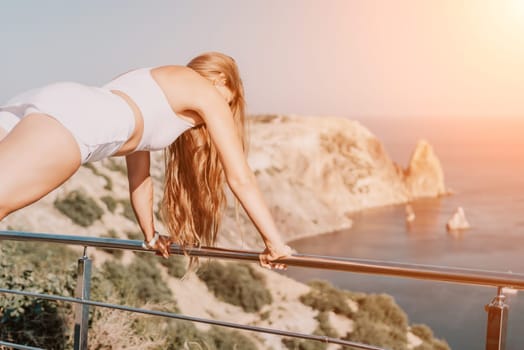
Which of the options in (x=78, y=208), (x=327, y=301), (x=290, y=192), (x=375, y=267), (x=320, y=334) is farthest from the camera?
(x=290, y=192)

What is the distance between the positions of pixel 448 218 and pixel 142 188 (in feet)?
250

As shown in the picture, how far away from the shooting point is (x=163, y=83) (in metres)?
1.69

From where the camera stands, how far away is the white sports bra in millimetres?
1661

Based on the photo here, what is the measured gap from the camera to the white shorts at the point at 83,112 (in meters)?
1.52

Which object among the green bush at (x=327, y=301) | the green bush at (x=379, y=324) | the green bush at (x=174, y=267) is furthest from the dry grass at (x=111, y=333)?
the green bush at (x=327, y=301)

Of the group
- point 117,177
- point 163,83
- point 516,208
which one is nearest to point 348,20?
point 516,208

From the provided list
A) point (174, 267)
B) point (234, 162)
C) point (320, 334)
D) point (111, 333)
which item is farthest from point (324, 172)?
point (234, 162)

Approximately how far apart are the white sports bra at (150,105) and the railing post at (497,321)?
0.84 m

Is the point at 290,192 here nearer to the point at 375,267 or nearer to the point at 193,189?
the point at 193,189

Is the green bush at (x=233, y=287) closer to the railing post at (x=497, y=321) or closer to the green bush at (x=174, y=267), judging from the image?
the green bush at (x=174, y=267)

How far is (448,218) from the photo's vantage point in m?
75.3

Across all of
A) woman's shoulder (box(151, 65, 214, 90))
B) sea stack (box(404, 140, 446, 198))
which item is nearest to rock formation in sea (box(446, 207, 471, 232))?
sea stack (box(404, 140, 446, 198))

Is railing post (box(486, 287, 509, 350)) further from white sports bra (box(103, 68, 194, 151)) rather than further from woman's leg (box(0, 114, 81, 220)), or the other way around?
woman's leg (box(0, 114, 81, 220))

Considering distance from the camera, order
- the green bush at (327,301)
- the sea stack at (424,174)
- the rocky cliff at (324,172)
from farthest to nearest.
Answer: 1. the sea stack at (424,174)
2. the rocky cliff at (324,172)
3. the green bush at (327,301)
